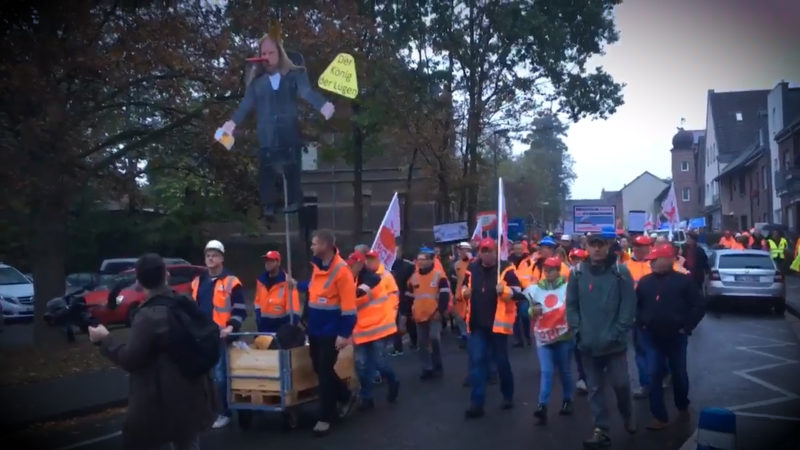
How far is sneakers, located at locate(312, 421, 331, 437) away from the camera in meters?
8.23

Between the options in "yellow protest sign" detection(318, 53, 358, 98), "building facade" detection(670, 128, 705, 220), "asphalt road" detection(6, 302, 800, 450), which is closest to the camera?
"asphalt road" detection(6, 302, 800, 450)

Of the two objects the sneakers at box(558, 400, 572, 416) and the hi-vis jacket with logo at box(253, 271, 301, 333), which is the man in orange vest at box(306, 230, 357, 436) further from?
the sneakers at box(558, 400, 572, 416)

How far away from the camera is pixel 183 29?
1317cm

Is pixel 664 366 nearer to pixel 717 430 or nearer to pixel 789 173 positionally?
pixel 717 430

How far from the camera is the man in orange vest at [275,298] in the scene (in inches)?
358

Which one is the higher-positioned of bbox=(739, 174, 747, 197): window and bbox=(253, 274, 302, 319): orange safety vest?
bbox=(739, 174, 747, 197): window

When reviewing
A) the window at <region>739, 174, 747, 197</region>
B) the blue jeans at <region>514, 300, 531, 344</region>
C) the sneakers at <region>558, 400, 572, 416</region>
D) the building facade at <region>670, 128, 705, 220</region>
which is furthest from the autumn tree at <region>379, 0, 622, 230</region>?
the building facade at <region>670, 128, 705, 220</region>

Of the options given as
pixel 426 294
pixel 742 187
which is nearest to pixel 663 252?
pixel 426 294

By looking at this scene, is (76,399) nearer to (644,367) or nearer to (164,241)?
(644,367)

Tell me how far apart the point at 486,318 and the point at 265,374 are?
2366 millimetres

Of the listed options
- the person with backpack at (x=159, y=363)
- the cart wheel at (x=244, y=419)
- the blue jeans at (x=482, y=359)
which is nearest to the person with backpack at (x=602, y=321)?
the blue jeans at (x=482, y=359)

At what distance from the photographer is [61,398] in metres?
10.6

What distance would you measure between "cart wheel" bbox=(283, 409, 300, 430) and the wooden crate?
0.21 meters

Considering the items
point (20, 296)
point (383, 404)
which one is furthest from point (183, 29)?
point (20, 296)
